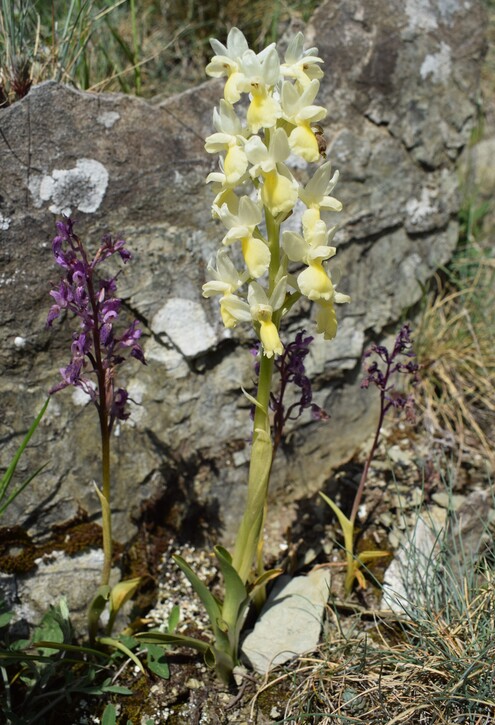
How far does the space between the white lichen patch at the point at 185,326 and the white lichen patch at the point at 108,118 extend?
0.76 m

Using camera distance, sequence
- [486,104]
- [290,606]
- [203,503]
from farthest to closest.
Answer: [486,104] < [203,503] < [290,606]

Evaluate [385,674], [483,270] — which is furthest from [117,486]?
[483,270]

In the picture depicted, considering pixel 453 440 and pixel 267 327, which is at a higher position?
pixel 267 327

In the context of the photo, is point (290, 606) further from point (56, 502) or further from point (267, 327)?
point (267, 327)

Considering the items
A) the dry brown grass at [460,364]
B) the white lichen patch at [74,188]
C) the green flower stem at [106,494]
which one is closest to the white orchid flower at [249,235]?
the green flower stem at [106,494]

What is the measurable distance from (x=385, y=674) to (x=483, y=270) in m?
2.58

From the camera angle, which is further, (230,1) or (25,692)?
(230,1)

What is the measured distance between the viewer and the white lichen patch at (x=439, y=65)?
3523 millimetres

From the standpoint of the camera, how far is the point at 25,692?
94.0 inches

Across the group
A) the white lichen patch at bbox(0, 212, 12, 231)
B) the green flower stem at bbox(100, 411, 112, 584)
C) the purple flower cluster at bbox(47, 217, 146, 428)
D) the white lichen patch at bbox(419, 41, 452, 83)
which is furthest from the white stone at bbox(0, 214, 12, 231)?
the white lichen patch at bbox(419, 41, 452, 83)

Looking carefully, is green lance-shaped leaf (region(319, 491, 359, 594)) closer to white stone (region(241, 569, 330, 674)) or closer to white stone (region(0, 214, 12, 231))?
white stone (region(241, 569, 330, 674))

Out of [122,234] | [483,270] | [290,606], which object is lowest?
[290,606]

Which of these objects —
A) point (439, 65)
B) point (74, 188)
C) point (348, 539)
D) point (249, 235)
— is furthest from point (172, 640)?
point (439, 65)

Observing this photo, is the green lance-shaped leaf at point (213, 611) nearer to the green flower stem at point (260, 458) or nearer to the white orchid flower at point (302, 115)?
the green flower stem at point (260, 458)
